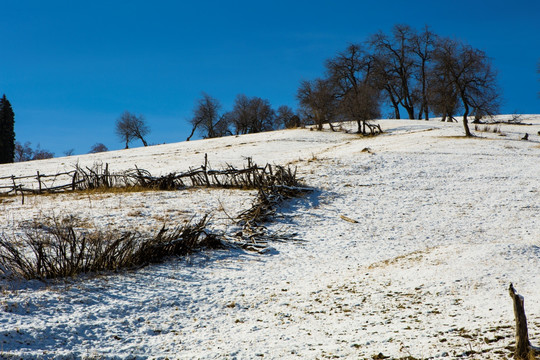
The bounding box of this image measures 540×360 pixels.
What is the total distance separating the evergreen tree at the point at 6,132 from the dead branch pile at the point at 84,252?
44513 mm

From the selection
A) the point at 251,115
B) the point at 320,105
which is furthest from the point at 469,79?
the point at 251,115

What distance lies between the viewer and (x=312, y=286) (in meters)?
6.93

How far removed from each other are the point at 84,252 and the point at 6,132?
48325 mm

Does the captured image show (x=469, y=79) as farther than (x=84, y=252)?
Yes

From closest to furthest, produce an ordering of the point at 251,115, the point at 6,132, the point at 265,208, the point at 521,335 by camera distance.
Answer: the point at 521,335, the point at 265,208, the point at 6,132, the point at 251,115

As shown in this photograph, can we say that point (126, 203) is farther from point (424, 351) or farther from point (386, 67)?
point (386, 67)

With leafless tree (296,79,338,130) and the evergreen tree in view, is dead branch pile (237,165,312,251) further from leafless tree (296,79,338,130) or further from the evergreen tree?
the evergreen tree

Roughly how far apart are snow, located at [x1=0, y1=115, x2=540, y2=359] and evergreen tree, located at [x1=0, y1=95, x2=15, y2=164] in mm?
38857

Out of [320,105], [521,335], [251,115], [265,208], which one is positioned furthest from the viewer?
[251,115]

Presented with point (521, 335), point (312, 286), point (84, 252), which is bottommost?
point (312, 286)

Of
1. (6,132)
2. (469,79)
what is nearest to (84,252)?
(469,79)

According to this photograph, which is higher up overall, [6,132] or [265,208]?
[6,132]

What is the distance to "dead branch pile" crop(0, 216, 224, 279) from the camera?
20.5ft

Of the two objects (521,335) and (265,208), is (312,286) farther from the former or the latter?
(265,208)
